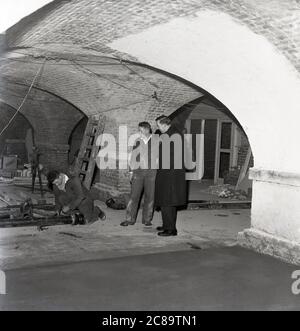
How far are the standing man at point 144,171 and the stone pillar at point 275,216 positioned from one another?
167 cm

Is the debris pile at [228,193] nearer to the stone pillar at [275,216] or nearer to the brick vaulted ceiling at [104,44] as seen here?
the brick vaulted ceiling at [104,44]

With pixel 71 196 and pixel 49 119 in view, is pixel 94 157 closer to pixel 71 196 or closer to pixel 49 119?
pixel 71 196

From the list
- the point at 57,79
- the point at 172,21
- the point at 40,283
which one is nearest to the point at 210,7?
the point at 172,21

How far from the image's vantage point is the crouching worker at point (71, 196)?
7.34 meters

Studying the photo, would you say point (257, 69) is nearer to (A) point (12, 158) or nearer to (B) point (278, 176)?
(B) point (278, 176)

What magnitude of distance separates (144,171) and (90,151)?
3.96 meters

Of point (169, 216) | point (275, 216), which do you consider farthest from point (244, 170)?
point (275, 216)

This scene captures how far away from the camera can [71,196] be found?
748 centimetres

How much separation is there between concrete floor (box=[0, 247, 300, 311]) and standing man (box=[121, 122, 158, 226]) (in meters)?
1.83

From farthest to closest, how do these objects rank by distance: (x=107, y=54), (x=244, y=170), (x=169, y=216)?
(x=244, y=170) < (x=107, y=54) < (x=169, y=216)

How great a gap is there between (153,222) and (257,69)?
3.52 meters

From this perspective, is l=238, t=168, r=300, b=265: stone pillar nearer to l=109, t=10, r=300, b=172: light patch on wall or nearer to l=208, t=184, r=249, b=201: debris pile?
l=109, t=10, r=300, b=172: light patch on wall

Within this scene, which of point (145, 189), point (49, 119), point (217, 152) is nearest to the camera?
point (145, 189)

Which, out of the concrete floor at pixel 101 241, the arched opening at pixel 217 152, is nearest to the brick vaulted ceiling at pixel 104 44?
the concrete floor at pixel 101 241
